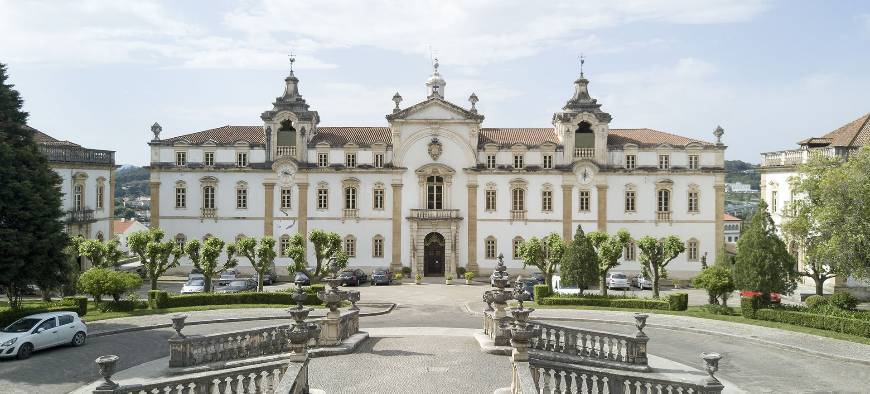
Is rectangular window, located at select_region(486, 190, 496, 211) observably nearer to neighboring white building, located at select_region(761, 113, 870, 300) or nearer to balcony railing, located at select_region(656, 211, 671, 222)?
balcony railing, located at select_region(656, 211, 671, 222)

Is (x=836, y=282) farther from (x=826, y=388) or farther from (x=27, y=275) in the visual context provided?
(x=27, y=275)

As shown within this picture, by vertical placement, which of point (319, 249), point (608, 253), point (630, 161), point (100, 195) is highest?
point (630, 161)

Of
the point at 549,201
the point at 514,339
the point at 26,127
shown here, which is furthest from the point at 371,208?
the point at 514,339

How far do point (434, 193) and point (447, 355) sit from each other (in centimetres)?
3027

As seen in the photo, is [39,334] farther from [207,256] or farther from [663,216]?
[663,216]

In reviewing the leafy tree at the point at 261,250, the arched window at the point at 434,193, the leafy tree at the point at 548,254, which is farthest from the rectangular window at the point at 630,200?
the leafy tree at the point at 261,250

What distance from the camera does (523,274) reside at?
52969 millimetres

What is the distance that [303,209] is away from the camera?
176ft

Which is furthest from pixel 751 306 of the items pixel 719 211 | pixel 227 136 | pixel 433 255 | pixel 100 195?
pixel 100 195

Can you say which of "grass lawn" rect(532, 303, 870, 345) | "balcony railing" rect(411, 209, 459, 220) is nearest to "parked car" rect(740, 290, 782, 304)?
"grass lawn" rect(532, 303, 870, 345)

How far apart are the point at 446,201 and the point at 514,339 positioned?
118 ft

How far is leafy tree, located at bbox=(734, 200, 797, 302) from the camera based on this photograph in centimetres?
3422

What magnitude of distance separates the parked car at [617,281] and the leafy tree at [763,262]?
43.6 ft

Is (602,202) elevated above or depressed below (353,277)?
above
